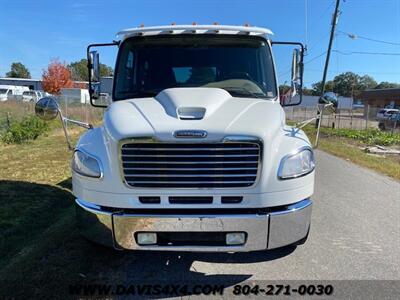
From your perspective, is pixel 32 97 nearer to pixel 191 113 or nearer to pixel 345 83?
pixel 191 113

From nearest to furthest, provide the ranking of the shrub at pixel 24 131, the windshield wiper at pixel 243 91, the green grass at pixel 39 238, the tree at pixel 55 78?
the green grass at pixel 39 238
the windshield wiper at pixel 243 91
the shrub at pixel 24 131
the tree at pixel 55 78

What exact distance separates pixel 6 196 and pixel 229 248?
15.9 feet

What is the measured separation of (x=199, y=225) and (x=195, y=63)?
7.28 feet

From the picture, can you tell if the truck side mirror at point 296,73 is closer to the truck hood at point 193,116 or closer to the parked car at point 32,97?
the truck hood at point 193,116

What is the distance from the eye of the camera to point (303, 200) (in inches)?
142

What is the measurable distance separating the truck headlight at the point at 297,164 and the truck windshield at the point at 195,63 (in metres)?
1.25

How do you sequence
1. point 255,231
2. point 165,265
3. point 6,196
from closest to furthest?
point 255,231 < point 165,265 < point 6,196

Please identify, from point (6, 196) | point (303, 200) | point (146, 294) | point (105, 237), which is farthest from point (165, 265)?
point (6, 196)

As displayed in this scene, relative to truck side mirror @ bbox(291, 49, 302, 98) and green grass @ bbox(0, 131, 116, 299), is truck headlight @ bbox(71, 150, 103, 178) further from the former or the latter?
truck side mirror @ bbox(291, 49, 302, 98)

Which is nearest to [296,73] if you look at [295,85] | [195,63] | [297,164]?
[295,85]

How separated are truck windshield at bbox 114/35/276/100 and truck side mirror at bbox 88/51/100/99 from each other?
49 centimetres

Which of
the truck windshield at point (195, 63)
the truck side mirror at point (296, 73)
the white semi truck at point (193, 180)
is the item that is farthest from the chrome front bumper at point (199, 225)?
the truck side mirror at point (296, 73)

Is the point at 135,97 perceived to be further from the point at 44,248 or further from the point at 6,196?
the point at 6,196

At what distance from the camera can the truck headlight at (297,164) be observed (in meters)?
3.44
